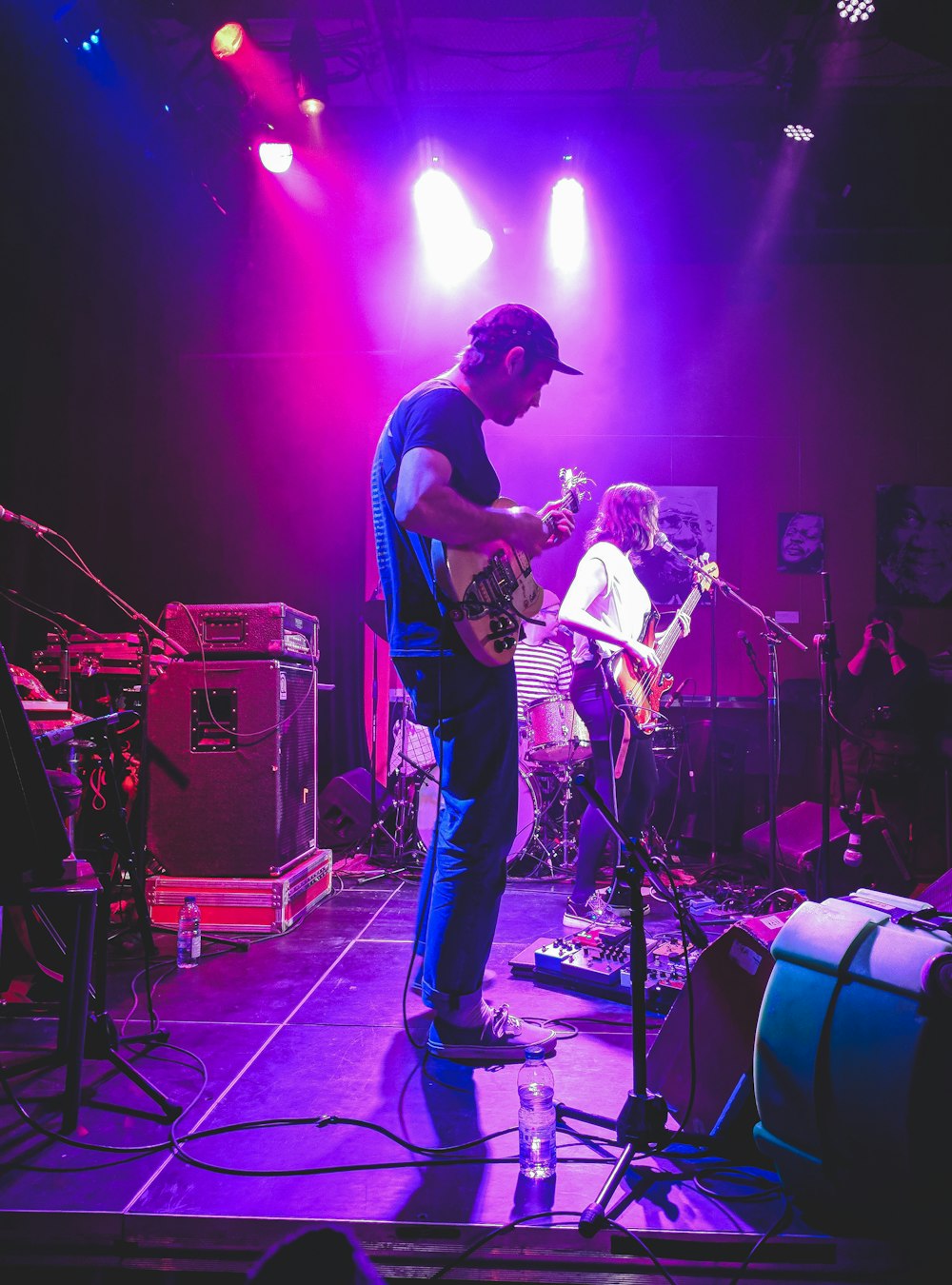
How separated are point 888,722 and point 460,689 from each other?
181 inches

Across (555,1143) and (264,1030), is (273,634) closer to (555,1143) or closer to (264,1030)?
(264,1030)

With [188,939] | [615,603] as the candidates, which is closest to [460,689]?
[188,939]

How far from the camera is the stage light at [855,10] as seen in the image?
495 centimetres

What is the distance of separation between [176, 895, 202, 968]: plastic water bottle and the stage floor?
59 cm

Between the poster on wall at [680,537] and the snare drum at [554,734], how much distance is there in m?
2.29

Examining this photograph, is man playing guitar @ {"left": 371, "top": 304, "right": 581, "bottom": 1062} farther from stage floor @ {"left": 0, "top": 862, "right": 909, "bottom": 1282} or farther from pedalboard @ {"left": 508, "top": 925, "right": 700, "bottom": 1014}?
pedalboard @ {"left": 508, "top": 925, "right": 700, "bottom": 1014}

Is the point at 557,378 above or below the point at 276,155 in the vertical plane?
below

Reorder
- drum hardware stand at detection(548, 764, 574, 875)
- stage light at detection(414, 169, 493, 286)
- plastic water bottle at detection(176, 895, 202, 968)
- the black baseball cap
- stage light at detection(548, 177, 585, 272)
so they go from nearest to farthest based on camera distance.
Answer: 1. the black baseball cap
2. plastic water bottle at detection(176, 895, 202, 968)
3. drum hardware stand at detection(548, 764, 574, 875)
4. stage light at detection(414, 169, 493, 286)
5. stage light at detection(548, 177, 585, 272)

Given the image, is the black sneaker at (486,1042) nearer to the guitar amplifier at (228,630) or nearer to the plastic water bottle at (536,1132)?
the plastic water bottle at (536,1132)

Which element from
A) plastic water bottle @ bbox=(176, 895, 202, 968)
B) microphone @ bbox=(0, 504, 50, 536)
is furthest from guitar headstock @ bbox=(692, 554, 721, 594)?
microphone @ bbox=(0, 504, 50, 536)

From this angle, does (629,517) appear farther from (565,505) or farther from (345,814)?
(345,814)

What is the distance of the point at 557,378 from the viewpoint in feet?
24.2

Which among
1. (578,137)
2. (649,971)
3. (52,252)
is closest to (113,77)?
(52,252)

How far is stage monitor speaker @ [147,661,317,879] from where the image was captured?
3895 mm
